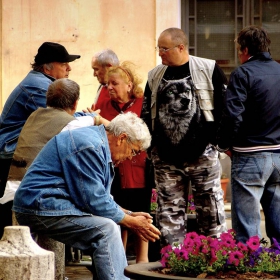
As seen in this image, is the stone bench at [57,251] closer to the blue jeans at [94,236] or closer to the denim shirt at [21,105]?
the blue jeans at [94,236]

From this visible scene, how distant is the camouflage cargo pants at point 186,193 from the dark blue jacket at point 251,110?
372 millimetres

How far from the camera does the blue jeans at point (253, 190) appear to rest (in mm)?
7781

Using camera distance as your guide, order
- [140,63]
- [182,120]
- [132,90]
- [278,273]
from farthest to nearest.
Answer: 1. [140,63]
2. [132,90]
3. [182,120]
4. [278,273]

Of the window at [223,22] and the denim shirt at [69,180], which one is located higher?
→ the window at [223,22]

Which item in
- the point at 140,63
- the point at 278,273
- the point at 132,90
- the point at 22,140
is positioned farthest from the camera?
the point at 140,63

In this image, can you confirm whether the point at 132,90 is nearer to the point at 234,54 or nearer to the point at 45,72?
the point at 45,72

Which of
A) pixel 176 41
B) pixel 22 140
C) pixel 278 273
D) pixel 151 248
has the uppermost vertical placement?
pixel 176 41

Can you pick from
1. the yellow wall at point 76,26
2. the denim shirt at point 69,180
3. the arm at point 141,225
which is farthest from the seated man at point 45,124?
the yellow wall at point 76,26

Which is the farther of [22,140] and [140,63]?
[140,63]

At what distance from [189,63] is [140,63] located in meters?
3.94

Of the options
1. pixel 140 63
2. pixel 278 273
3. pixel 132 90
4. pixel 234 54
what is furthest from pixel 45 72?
pixel 234 54

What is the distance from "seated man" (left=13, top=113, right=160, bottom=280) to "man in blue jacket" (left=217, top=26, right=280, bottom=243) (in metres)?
1.38

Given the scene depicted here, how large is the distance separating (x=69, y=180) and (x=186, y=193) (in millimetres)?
2051

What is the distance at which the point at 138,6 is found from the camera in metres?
12.5
